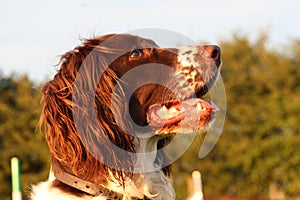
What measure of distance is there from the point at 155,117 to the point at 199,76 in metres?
0.37

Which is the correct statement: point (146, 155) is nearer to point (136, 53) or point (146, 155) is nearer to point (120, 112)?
point (120, 112)

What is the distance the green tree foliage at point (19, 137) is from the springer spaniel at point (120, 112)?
82.3ft

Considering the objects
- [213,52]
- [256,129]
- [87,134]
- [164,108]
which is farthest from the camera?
[256,129]

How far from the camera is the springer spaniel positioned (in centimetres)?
431

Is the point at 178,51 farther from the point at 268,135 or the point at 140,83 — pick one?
the point at 268,135

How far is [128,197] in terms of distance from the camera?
4348 mm

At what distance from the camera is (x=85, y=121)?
4.42 meters

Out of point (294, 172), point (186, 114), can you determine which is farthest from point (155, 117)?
point (294, 172)

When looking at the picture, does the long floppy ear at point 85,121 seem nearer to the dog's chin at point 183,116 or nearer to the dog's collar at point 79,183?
the dog's collar at point 79,183

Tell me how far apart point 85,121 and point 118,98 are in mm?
292

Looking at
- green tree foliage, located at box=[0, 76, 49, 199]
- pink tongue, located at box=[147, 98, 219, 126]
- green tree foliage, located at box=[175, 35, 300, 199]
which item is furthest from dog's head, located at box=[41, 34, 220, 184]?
green tree foliage, located at box=[175, 35, 300, 199]

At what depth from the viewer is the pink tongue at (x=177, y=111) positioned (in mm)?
4566

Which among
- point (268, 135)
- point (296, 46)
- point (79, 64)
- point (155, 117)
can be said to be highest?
point (79, 64)

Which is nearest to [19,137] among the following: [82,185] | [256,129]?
[256,129]
